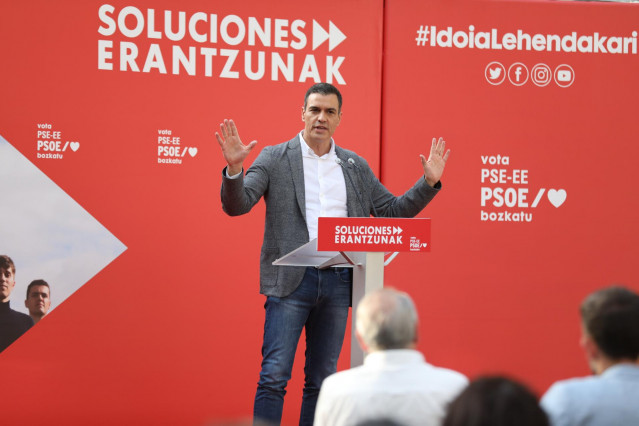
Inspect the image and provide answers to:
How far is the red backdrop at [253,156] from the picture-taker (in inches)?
152

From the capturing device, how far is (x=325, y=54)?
407cm

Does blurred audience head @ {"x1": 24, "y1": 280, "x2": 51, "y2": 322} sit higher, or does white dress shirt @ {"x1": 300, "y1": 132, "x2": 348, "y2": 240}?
white dress shirt @ {"x1": 300, "y1": 132, "x2": 348, "y2": 240}

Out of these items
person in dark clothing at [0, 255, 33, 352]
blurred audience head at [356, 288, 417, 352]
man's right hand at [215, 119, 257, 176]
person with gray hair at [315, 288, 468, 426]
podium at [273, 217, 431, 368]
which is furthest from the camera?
person in dark clothing at [0, 255, 33, 352]

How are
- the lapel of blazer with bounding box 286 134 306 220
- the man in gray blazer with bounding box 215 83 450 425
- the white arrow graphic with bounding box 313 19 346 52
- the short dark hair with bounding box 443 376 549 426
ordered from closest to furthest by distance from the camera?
the short dark hair with bounding box 443 376 549 426
the man in gray blazer with bounding box 215 83 450 425
the lapel of blazer with bounding box 286 134 306 220
the white arrow graphic with bounding box 313 19 346 52

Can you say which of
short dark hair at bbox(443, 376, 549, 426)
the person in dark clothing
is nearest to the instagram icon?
the person in dark clothing

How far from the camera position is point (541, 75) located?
4191 mm

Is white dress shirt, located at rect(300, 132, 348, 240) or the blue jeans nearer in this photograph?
the blue jeans

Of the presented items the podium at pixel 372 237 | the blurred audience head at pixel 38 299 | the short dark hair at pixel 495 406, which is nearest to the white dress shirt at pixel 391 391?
the short dark hair at pixel 495 406

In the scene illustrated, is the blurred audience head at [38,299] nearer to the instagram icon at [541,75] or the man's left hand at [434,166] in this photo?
the man's left hand at [434,166]

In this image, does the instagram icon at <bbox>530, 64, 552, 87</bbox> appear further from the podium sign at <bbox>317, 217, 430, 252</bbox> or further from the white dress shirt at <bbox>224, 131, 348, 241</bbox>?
the podium sign at <bbox>317, 217, 430, 252</bbox>

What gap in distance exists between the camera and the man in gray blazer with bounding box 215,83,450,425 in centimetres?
277

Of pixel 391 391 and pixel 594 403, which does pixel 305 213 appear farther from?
pixel 594 403

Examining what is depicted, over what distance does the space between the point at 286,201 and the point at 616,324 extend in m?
1.52

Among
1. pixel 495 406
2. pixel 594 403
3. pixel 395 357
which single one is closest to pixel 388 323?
pixel 395 357
